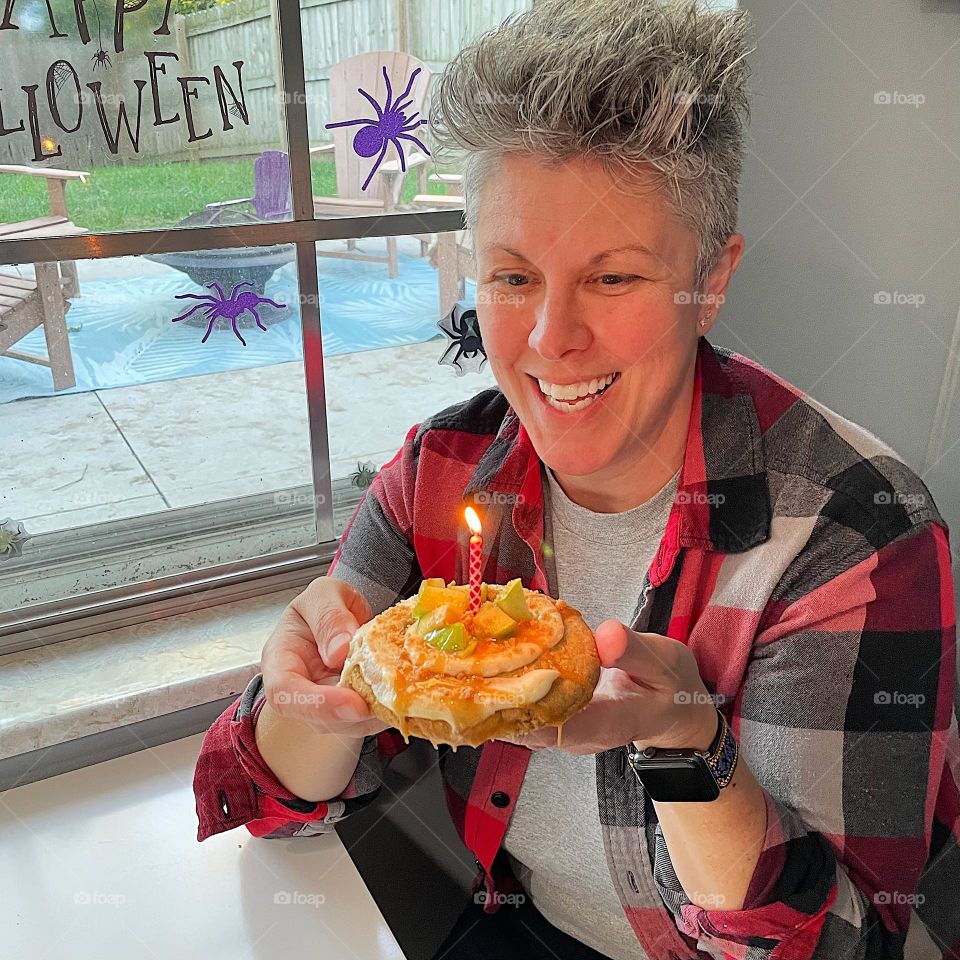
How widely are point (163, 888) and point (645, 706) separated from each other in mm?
755

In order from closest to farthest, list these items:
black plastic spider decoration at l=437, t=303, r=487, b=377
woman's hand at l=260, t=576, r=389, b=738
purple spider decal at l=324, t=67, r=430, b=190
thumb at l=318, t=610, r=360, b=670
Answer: woman's hand at l=260, t=576, r=389, b=738, thumb at l=318, t=610, r=360, b=670, purple spider decal at l=324, t=67, r=430, b=190, black plastic spider decoration at l=437, t=303, r=487, b=377

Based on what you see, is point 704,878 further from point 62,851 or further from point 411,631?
point 62,851

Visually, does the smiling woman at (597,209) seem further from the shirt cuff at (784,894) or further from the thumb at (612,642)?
the shirt cuff at (784,894)

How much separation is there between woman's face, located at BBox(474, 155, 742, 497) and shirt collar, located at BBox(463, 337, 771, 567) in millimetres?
55

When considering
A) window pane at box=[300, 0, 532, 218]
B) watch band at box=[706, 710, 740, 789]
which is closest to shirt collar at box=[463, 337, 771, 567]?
watch band at box=[706, 710, 740, 789]

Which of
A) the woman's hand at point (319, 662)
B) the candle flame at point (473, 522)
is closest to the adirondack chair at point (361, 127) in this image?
the woman's hand at point (319, 662)

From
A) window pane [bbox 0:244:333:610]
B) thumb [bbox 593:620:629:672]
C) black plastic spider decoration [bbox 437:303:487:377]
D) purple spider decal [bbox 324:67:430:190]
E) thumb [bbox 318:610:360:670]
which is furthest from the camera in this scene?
black plastic spider decoration [bbox 437:303:487:377]

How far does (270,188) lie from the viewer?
170 cm

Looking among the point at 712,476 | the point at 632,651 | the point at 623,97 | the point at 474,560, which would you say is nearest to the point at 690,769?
the point at 632,651

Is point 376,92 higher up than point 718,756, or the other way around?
point 376,92

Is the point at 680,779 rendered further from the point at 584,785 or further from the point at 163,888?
the point at 163,888

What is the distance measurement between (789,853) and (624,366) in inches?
20.8

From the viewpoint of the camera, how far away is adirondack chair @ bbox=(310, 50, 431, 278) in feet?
5.63

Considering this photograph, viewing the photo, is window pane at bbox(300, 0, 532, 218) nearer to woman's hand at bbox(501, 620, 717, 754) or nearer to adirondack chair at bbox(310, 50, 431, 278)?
adirondack chair at bbox(310, 50, 431, 278)
